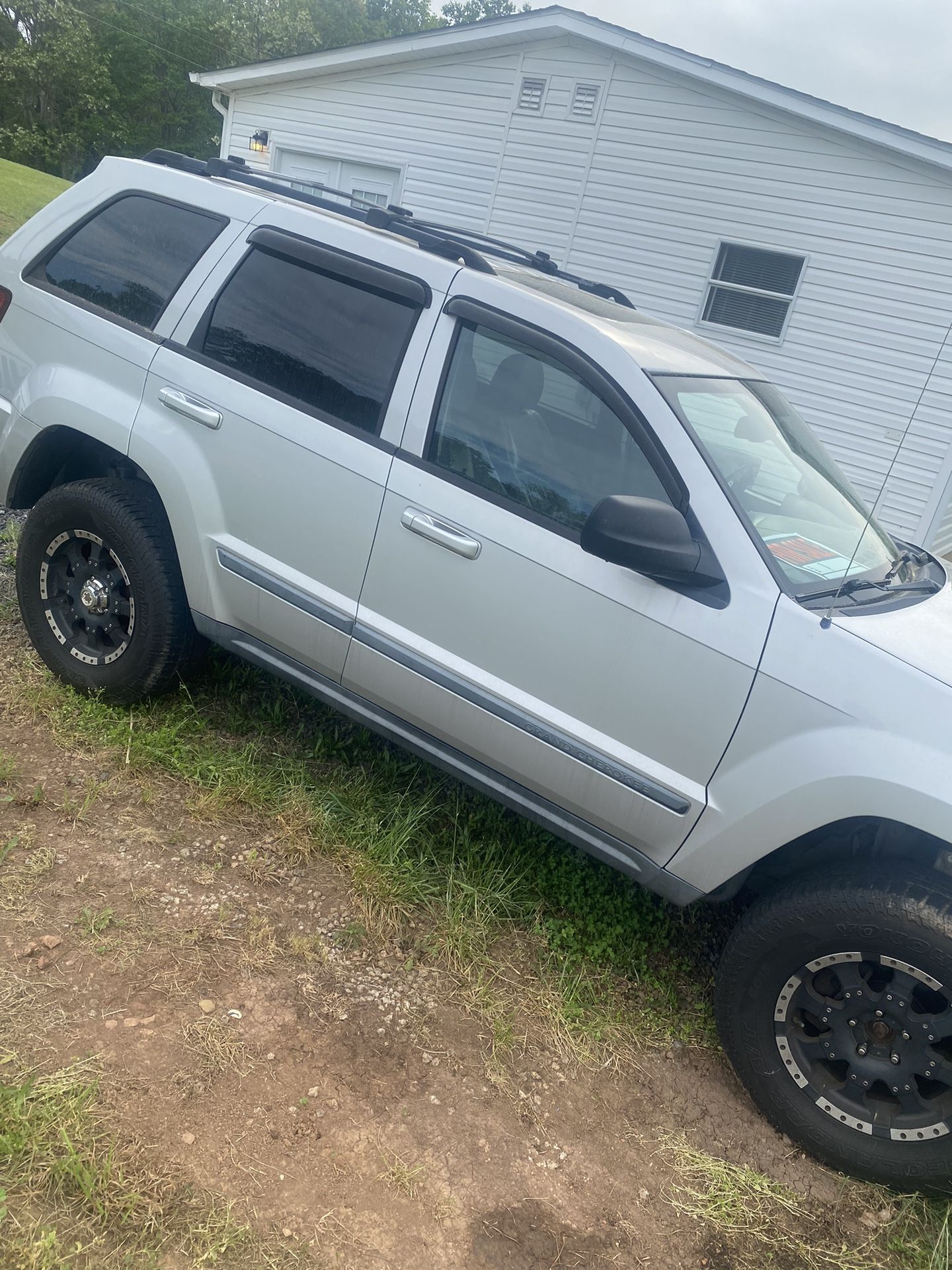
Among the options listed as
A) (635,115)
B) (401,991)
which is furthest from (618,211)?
(401,991)

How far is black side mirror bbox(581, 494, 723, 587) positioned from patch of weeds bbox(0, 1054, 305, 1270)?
1.82m

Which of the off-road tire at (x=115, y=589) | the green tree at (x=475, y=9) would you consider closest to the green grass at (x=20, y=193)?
the off-road tire at (x=115, y=589)

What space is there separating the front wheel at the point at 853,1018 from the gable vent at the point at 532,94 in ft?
37.8

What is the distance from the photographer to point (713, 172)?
10.5 metres

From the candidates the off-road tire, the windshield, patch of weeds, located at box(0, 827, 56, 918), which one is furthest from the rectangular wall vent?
patch of weeds, located at box(0, 827, 56, 918)

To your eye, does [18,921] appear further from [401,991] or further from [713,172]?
[713,172]

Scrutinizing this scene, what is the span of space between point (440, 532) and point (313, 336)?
2.97 ft

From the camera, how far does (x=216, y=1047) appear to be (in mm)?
2484

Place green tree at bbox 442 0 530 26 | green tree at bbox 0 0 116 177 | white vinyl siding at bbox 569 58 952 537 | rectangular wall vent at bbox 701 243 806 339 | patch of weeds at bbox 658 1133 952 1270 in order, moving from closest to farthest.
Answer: patch of weeds at bbox 658 1133 952 1270 < white vinyl siding at bbox 569 58 952 537 < rectangular wall vent at bbox 701 243 806 339 < green tree at bbox 0 0 116 177 < green tree at bbox 442 0 530 26

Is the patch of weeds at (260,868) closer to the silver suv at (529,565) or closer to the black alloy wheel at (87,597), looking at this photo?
the silver suv at (529,565)

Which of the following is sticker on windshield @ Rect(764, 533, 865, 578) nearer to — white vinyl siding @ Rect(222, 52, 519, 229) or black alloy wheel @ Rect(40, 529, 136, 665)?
black alloy wheel @ Rect(40, 529, 136, 665)

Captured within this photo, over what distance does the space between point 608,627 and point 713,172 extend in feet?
31.1

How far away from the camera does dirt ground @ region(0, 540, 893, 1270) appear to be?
7.31 ft

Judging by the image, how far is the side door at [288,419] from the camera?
316 cm
